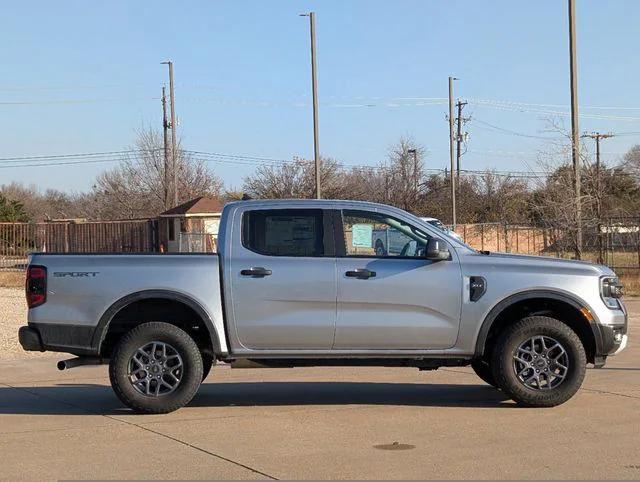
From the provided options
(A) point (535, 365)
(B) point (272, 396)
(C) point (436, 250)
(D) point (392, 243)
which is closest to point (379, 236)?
(D) point (392, 243)

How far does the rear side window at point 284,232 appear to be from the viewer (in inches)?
345

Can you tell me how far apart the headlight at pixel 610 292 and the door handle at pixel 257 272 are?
321 cm

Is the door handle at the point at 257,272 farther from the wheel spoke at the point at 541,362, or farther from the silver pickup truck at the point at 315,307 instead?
the wheel spoke at the point at 541,362

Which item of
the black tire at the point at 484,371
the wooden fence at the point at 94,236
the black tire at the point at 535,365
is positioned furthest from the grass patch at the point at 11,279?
the black tire at the point at 535,365

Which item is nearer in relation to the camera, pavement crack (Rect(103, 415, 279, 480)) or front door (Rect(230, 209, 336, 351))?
pavement crack (Rect(103, 415, 279, 480))

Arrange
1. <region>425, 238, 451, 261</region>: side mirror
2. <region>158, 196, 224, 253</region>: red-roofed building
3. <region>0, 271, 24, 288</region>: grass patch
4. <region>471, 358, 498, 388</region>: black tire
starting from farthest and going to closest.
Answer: <region>158, 196, 224, 253</region>: red-roofed building
<region>0, 271, 24, 288</region>: grass patch
<region>471, 358, 498, 388</region>: black tire
<region>425, 238, 451, 261</region>: side mirror

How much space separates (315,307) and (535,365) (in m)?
2.18

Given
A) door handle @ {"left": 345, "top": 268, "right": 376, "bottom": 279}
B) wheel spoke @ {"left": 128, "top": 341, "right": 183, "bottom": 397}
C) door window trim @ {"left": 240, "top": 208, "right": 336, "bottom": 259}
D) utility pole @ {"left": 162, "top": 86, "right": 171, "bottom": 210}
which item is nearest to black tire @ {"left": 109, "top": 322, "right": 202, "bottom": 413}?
wheel spoke @ {"left": 128, "top": 341, "right": 183, "bottom": 397}

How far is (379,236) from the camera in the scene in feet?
29.1

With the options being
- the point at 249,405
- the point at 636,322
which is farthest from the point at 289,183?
the point at 249,405

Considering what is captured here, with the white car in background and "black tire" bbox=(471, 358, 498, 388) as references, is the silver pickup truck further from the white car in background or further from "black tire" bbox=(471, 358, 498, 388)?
"black tire" bbox=(471, 358, 498, 388)

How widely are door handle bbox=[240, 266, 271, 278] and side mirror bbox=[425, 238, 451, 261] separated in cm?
150

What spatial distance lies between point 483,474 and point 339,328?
2.60 metres

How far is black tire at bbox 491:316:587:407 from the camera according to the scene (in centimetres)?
872
